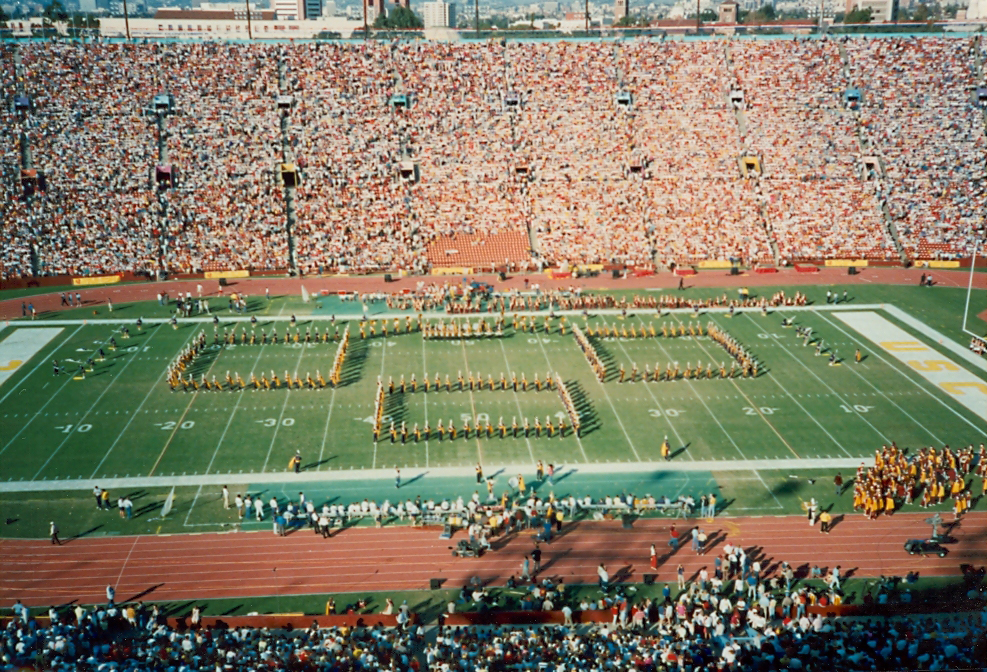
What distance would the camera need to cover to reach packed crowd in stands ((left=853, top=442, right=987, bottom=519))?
1033 inches

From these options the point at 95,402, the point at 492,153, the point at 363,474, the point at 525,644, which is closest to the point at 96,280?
the point at 95,402

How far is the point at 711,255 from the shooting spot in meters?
49.8

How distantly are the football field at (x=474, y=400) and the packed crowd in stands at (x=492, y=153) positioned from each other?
9.05 metres

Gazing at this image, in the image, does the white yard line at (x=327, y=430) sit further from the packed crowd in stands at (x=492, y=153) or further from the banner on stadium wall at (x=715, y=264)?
the banner on stadium wall at (x=715, y=264)

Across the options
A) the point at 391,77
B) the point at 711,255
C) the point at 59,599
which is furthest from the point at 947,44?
the point at 59,599

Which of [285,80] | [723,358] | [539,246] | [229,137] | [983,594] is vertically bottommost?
[983,594]

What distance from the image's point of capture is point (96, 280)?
46688 millimetres

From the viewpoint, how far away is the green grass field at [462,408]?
1134 inches

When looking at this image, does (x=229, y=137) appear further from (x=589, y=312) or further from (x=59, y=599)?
(x=59, y=599)

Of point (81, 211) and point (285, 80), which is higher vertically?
point (285, 80)

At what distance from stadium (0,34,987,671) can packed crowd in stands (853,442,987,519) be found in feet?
0.47

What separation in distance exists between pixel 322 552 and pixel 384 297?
2137 cm

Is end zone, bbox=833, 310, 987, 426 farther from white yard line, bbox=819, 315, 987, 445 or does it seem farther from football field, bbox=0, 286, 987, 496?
white yard line, bbox=819, 315, 987, 445

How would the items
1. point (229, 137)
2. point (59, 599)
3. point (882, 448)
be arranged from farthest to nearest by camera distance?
point (229, 137)
point (882, 448)
point (59, 599)
